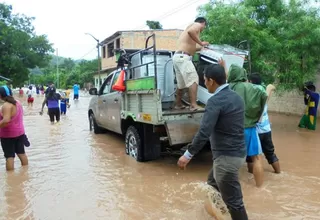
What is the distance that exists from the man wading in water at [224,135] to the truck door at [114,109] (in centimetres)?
411

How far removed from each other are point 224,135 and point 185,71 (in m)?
2.67

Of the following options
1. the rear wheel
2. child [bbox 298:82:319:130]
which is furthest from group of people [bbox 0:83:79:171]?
child [bbox 298:82:319:130]

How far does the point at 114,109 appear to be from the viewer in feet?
24.3

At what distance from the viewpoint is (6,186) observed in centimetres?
507

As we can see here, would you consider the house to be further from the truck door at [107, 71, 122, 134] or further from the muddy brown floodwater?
the muddy brown floodwater

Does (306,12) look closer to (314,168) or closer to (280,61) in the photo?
(280,61)

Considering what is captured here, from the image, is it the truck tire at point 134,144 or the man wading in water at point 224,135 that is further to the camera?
A: the truck tire at point 134,144

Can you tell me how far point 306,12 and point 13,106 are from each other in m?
8.16

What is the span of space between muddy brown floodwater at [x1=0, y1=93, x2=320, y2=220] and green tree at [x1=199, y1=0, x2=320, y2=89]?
2539 mm

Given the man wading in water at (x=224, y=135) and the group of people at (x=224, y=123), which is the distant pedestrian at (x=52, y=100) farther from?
the man wading in water at (x=224, y=135)

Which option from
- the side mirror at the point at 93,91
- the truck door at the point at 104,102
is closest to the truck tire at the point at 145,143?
the truck door at the point at 104,102

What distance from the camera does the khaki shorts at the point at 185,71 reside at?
217 inches

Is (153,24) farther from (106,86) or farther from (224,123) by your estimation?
(224,123)

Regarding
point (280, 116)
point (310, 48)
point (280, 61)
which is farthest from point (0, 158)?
point (280, 116)
